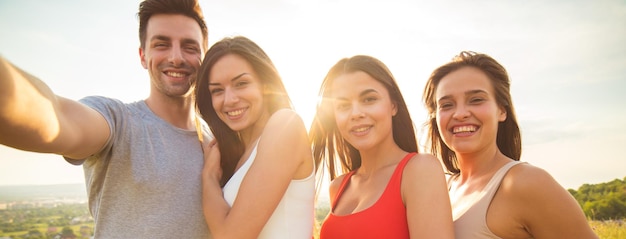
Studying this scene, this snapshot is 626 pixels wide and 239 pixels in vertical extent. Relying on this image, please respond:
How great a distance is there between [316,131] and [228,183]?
112 centimetres

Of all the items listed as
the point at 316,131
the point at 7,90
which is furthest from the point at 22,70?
the point at 316,131

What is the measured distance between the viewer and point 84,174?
322cm

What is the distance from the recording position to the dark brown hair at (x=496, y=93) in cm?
381

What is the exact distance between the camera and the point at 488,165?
3.69m

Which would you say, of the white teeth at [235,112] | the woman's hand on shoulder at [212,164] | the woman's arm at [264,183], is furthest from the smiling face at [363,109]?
the woman's hand on shoulder at [212,164]

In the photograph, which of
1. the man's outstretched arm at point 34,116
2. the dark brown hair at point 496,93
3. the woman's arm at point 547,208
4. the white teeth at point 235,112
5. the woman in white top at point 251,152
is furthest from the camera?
the dark brown hair at point 496,93

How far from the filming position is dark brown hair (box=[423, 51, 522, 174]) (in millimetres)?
3812

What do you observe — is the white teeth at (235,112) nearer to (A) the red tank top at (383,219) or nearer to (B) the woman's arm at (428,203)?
(A) the red tank top at (383,219)

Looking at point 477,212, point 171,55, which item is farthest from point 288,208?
point 171,55

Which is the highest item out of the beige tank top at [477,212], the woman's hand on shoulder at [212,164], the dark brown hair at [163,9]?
the dark brown hair at [163,9]

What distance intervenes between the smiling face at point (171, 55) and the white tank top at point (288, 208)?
3.26 feet

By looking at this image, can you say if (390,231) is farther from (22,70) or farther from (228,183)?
(22,70)

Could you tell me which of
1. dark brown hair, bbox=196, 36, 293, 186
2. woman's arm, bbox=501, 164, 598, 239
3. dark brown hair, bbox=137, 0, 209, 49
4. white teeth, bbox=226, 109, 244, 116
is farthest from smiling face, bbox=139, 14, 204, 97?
woman's arm, bbox=501, 164, 598, 239

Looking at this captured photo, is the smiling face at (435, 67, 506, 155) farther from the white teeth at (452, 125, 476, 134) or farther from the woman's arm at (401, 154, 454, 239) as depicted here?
the woman's arm at (401, 154, 454, 239)
